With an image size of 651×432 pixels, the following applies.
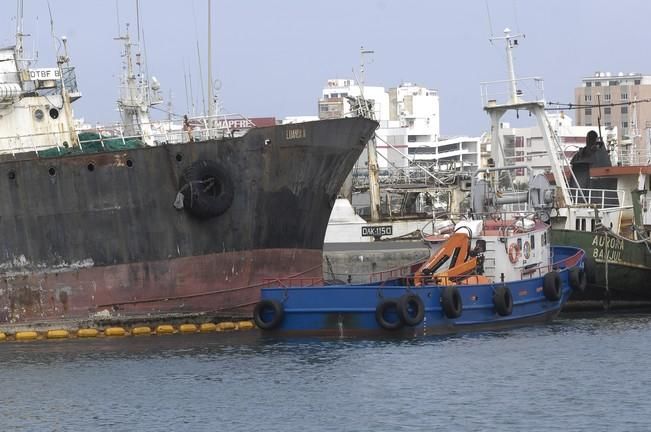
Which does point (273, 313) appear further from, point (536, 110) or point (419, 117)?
point (419, 117)

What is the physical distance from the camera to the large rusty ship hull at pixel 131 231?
30828 mm

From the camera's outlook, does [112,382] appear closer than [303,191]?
Yes

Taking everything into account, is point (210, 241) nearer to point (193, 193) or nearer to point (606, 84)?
point (193, 193)

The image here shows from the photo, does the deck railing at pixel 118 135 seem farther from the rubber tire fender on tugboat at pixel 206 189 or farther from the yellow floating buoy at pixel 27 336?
the yellow floating buoy at pixel 27 336

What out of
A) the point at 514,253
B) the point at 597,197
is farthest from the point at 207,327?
the point at 597,197

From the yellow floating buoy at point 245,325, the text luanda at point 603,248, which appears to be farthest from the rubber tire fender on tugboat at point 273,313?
the text luanda at point 603,248

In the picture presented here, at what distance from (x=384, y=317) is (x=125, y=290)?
6.41 m

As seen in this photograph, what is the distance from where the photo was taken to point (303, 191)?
32.1 m

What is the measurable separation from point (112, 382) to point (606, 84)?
444ft

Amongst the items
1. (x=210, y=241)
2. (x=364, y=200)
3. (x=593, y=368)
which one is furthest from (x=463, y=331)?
(x=364, y=200)

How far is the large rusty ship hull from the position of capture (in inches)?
1214

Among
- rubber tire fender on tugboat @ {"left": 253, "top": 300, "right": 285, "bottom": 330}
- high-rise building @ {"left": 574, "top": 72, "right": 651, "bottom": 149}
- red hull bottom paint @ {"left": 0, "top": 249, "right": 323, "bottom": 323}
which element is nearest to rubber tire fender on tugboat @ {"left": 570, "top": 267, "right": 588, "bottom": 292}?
red hull bottom paint @ {"left": 0, "top": 249, "right": 323, "bottom": 323}

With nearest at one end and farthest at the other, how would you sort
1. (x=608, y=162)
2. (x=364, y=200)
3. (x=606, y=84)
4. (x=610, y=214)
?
(x=610, y=214) < (x=608, y=162) < (x=364, y=200) < (x=606, y=84)

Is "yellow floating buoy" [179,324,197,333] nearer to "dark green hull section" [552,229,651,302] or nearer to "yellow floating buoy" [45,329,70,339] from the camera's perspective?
"yellow floating buoy" [45,329,70,339]
